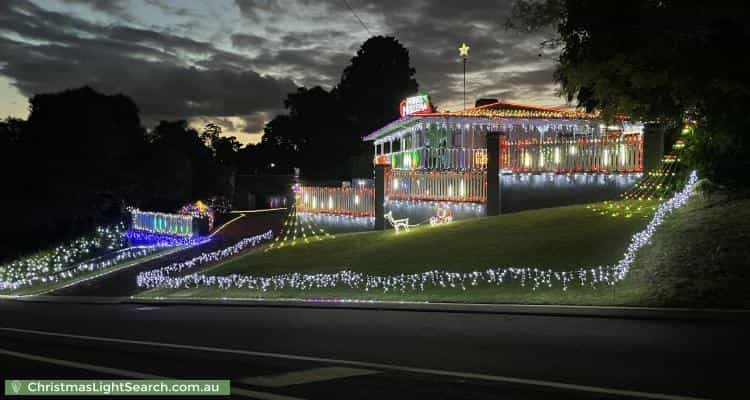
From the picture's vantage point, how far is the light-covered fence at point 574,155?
2462 cm

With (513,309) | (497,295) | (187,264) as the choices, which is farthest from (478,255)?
(187,264)

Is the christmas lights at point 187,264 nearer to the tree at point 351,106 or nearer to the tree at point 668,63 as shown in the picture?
the tree at point 668,63

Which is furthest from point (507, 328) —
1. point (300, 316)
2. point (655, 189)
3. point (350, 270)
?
point (655, 189)

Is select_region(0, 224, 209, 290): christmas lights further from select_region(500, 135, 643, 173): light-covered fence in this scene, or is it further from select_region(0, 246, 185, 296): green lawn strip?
select_region(500, 135, 643, 173): light-covered fence

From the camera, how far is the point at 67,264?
147ft

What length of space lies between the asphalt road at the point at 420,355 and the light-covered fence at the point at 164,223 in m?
24.6

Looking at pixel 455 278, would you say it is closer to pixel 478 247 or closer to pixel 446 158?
pixel 478 247

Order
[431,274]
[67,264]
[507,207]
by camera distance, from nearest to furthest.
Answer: [431,274], [507,207], [67,264]

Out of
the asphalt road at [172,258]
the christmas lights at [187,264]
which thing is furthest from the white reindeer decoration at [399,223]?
the asphalt road at [172,258]

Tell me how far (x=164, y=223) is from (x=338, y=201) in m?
14.0

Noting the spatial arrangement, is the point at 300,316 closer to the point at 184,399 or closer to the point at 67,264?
the point at 184,399

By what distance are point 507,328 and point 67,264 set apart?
38.6 meters

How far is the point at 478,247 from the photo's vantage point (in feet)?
70.5

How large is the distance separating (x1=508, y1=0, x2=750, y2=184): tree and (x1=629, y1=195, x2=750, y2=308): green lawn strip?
71.0 inches
